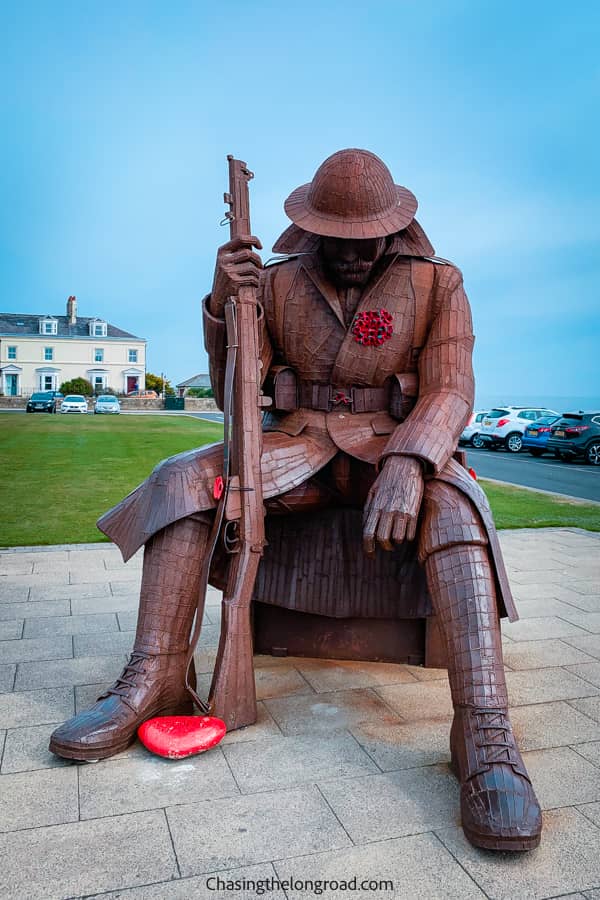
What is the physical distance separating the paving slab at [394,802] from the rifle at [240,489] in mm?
504

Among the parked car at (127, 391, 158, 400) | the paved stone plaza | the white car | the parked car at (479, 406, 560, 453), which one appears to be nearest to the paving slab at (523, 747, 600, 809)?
the paved stone plaza

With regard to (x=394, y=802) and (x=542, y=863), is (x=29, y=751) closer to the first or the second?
(x=394, y=802)

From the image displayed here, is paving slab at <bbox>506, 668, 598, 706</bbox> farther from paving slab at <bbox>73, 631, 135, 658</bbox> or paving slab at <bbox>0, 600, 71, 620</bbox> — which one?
paving slab at <bbox>0, 600, 71, 620</bbox>

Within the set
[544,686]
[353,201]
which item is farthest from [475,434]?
[353,201]

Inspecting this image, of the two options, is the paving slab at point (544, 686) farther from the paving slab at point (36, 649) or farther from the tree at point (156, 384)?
the tree at point (156, 384)

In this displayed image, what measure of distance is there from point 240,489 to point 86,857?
4.32 ft

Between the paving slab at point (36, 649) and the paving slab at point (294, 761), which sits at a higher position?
the paving slab at point (36, 649)

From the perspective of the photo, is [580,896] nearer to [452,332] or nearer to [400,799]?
[400,799]

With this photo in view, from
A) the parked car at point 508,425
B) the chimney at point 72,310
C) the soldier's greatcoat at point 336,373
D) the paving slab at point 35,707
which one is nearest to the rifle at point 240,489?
the soldier's greatcoat at point 336,373

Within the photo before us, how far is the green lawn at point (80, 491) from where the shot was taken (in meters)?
7.77

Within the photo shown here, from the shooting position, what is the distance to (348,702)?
3.37 m

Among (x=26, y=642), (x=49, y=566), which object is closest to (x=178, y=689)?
(x=26, y=642)

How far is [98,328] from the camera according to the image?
197ft

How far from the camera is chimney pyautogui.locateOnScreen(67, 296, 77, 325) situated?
60.1 meters
